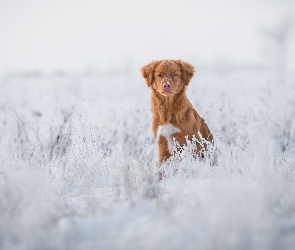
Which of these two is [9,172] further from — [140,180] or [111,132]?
[111,132]

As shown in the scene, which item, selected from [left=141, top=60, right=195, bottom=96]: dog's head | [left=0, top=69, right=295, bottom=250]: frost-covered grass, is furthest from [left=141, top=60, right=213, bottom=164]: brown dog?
[left=0, top=69, right=295, bottom=250]: frost-covered grass

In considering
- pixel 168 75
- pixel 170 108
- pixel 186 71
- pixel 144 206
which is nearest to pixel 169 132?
pixel 170 108

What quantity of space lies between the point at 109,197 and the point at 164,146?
5.91ft

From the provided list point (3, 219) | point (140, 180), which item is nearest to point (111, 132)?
point (140, 180)

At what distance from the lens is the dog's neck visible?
444 centimetres

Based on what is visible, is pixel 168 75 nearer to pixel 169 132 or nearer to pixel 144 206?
pixel 169 132

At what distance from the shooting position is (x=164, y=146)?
4.48 m

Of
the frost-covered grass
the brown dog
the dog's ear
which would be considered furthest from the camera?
the dog's ear

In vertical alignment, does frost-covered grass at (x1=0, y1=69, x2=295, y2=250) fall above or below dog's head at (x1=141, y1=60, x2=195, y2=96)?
below

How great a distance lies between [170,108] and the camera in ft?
14.7

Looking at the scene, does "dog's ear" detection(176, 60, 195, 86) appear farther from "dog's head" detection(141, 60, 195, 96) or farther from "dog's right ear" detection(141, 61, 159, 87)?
"dog's right ear" detection(141, 61, 159, 87)

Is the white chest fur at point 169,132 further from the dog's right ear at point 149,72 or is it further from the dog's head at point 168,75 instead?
the dog's right ear at point 149,72

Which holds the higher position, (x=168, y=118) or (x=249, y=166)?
(x=168, y=118)

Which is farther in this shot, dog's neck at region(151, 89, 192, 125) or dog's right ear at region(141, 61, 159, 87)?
dog's right ear at region(141, 61, 159, 87)
